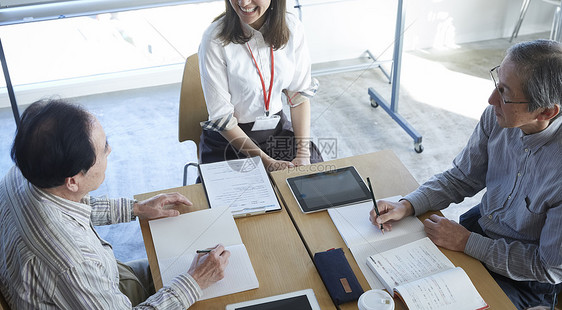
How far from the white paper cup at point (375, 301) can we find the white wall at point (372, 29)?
3.01m

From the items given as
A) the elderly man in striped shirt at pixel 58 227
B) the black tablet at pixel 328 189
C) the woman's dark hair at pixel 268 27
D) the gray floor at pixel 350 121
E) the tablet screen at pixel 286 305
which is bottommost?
the gray floor at pixel 350 121

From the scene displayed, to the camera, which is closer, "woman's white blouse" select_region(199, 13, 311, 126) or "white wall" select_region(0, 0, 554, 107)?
"woman's white blouse" select_region(199, 13, 311, 126)

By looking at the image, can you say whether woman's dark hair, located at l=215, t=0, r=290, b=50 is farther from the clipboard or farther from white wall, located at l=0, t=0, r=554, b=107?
white wall, located at l=0, t=0, r=554, b=107

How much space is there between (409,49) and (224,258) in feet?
12.1

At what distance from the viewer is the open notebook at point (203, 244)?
146 cm

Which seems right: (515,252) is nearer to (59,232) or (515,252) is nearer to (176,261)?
(176,261)

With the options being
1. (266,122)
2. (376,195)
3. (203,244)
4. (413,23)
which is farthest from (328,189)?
(413,23)

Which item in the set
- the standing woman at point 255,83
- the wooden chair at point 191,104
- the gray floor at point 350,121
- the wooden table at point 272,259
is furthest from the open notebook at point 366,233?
the gray floor at point 350,121

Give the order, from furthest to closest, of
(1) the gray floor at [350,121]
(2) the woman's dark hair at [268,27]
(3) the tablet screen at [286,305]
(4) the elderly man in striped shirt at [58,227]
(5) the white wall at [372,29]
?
(5) the white wall at [372,29] < (1) the gray floor at [350,121] < (2) the woman's dark hair at [268,27] < (3) the tablet screen at [286,305] < (4) the elderly man in striped shirt at [58,227]

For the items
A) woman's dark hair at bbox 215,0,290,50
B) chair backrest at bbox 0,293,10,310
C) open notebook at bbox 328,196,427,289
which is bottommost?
open notebook at bbox 328,196,427,289

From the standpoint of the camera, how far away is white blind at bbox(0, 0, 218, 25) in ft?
9.27

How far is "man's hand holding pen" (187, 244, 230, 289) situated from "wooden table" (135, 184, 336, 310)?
0.05 metres

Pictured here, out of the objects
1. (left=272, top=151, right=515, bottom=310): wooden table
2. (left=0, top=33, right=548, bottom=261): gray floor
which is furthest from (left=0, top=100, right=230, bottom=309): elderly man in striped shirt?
(left=0, top=33, right=548, bottom=261): gray floor

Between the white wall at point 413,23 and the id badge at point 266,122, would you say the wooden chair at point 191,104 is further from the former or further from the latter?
the white wall at point 413,23
